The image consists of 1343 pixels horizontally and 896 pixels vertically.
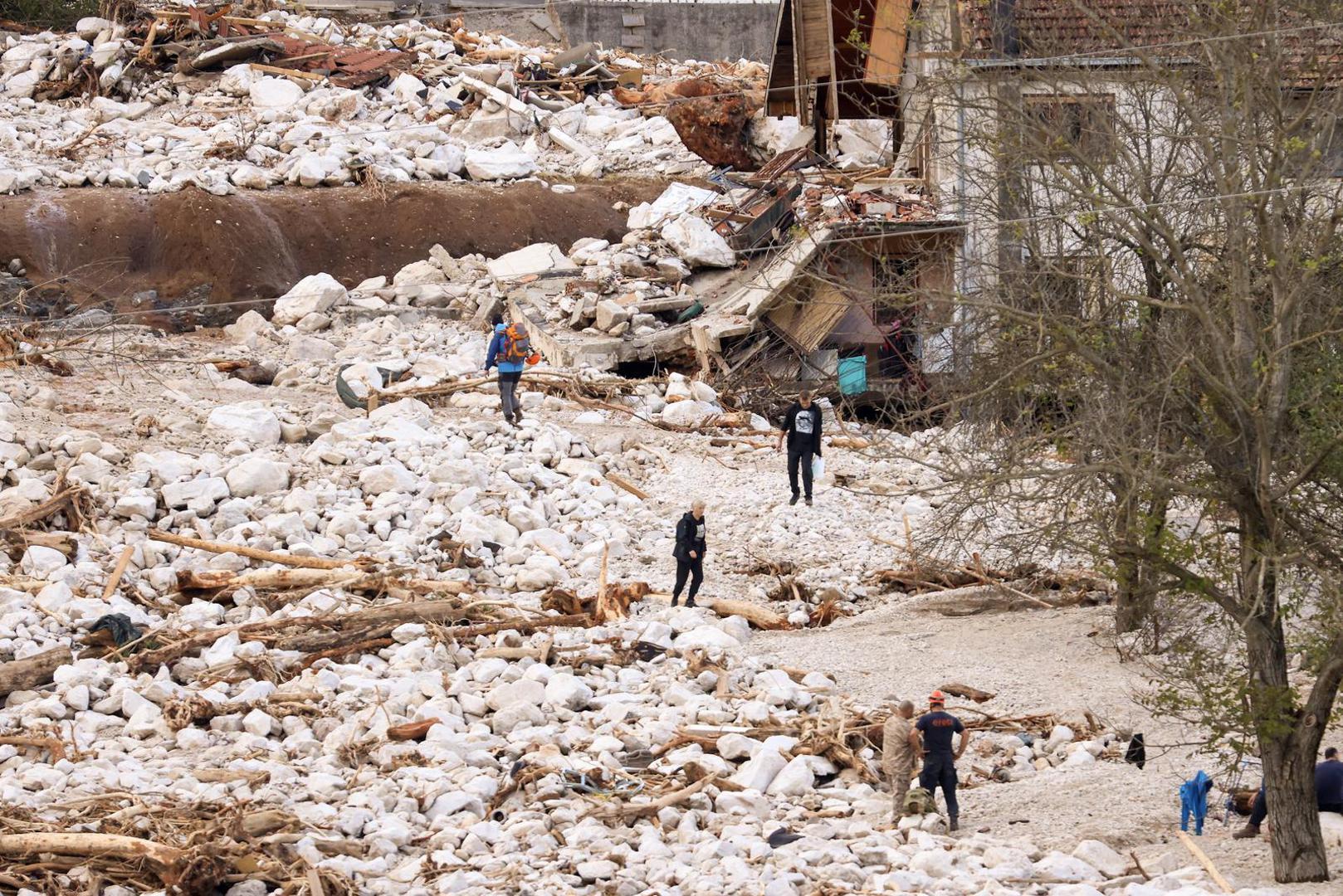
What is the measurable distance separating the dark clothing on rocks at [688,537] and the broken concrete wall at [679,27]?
2633 centimetres

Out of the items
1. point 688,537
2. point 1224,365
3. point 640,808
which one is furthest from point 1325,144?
point 688,537

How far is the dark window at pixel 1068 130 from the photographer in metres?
8.35

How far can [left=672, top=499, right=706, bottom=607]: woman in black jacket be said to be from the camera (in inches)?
486

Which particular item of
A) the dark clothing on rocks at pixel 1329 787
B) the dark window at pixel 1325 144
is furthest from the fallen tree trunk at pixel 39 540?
the dark window at pixel 1325 144

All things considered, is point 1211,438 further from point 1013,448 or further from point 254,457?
point 254,457

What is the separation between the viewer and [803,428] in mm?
14883

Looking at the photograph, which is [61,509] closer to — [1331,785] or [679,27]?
[1331,785]

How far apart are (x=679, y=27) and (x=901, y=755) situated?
102 ft

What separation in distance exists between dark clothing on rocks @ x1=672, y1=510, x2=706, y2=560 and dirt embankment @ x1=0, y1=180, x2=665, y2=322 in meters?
13.6

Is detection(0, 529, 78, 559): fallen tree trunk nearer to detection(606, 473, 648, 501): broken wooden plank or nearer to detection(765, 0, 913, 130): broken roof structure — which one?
detection(606, 473, 648, 501): broken wooden plank

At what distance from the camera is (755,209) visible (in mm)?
22781

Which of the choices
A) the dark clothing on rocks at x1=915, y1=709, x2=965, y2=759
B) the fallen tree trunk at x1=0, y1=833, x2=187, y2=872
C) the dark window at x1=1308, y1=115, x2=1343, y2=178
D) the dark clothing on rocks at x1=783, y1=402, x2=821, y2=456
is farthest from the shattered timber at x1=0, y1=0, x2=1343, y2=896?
the dark window at x1=1308, y1=115, x2=1343, y2=178

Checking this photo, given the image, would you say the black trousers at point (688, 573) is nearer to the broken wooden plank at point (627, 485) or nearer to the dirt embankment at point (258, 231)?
the broken wooden plank at point (627, 485)

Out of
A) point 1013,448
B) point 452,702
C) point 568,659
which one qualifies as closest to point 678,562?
point 568,659
